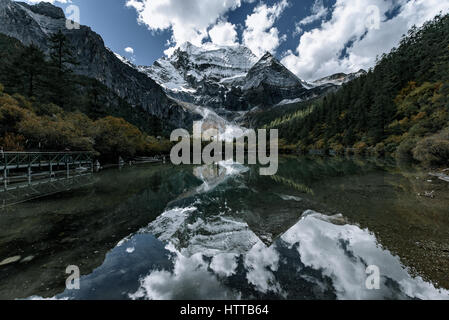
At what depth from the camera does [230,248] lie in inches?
207

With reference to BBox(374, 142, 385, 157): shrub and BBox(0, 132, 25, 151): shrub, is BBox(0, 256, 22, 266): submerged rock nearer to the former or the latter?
BBox(0, 132, 25, 151): shrub

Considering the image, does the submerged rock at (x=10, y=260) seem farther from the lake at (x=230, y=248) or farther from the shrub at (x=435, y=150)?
the shrub at (x=435, y=150)

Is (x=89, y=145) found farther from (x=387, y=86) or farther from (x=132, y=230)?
(x=387, y=86)

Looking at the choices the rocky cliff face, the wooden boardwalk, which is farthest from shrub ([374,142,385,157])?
the rocky cliff face

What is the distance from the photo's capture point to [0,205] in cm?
841

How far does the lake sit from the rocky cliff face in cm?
7046

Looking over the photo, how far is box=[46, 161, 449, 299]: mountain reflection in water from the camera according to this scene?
344 cm

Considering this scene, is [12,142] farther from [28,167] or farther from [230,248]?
[230,248]

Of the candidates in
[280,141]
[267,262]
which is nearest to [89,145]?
[267,262]

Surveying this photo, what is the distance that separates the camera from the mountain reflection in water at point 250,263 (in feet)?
11.3

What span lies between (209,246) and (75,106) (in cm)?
4447

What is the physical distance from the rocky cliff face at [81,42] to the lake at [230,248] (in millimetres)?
70465

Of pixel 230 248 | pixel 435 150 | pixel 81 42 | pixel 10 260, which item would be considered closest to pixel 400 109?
pixel 435 150

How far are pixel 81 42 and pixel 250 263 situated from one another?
116675mm
